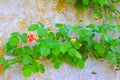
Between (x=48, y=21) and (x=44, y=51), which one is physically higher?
(x=48, y=21)

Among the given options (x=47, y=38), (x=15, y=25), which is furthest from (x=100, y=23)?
(x=15, y=25)

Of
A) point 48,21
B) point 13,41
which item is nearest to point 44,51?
point 13,41

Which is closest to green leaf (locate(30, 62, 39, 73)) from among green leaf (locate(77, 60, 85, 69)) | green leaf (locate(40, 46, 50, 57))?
green leaf (locate(40, 46, 50, 57))

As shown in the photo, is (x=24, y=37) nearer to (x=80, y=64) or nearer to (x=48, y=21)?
(x=48, y=21)

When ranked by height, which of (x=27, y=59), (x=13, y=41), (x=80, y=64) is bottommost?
(x=80, y=64)

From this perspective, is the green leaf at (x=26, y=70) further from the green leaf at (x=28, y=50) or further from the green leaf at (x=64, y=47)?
the green leaf at (x=64, y=47)

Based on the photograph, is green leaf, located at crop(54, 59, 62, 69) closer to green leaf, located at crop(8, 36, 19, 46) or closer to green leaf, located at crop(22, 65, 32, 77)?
green leaf, located at crop(22, 65, 32, 77)

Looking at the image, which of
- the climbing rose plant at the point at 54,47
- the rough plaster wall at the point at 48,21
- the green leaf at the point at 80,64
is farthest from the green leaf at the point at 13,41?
the green leaf at the point at 80,64
